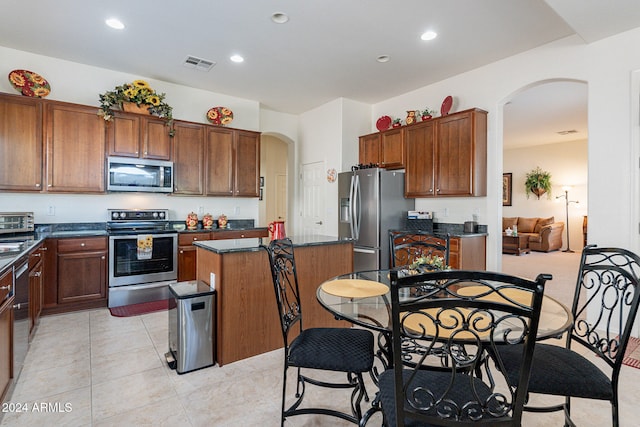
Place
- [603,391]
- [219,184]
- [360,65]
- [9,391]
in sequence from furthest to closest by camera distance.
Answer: [219,184], [360,65], [9,391], [603,391]

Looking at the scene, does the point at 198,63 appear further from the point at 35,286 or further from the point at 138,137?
the point at 35,286

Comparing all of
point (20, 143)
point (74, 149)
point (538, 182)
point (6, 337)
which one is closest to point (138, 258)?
point (74, 149)

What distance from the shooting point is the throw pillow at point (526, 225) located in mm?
9094

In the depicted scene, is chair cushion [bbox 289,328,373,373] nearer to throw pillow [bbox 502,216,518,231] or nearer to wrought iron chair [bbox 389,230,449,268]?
wrought iron chair [bbox 389,230,449,268]

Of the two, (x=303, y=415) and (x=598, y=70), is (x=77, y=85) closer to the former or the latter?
(x=303, y=415)

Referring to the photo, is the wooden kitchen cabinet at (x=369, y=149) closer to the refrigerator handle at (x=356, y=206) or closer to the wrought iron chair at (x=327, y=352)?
the refrigerator handle at (x=356, y=206)

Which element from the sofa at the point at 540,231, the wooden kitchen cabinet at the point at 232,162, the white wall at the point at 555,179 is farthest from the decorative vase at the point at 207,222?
the white wall at the point at 555,179

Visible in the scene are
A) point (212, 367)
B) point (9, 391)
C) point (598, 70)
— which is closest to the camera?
point (9, 391)

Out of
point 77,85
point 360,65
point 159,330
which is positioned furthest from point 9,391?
point 360,65

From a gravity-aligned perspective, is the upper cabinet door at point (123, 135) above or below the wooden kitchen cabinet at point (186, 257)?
above

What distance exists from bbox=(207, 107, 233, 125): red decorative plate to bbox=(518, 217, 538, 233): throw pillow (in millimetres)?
8284

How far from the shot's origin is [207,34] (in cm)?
347

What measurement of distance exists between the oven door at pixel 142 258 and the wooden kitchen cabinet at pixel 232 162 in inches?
41.2

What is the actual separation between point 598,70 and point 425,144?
6.16 feet
